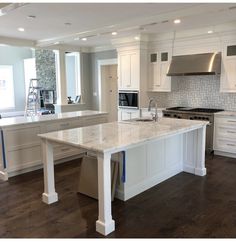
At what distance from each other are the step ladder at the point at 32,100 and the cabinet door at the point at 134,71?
4.36 meters

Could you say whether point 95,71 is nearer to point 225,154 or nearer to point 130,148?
point 225,154

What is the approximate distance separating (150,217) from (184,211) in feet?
1.44

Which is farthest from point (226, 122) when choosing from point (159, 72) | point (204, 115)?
point (159, 72)

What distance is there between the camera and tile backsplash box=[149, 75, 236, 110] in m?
5.82

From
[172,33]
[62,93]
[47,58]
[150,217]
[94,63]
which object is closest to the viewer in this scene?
[150,217]

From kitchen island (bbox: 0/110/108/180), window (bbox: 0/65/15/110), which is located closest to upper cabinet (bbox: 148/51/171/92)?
kitchen island (bbox: 0/110/108/180)

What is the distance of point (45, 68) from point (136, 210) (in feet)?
28.5

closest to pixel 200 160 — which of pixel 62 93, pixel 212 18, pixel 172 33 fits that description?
pixel 212 18

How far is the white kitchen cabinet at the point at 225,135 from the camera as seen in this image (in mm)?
5172

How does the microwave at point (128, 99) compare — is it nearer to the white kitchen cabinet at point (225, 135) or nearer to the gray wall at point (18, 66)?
the white kitchen cabinet at point (225, 135)

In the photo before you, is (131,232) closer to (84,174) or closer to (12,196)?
(84,174)

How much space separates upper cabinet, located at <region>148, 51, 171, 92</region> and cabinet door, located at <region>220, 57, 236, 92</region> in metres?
1.34

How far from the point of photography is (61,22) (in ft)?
15.9

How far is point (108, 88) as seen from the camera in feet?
28.1
